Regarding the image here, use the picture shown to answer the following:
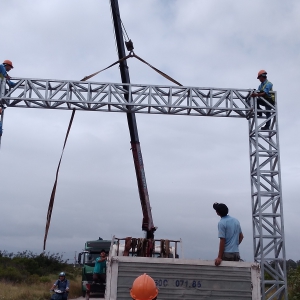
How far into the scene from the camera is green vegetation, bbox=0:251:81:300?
18750 millimetres

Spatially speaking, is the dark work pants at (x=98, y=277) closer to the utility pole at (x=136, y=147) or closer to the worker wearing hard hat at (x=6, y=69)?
the utility pole at (x=136, y=147)

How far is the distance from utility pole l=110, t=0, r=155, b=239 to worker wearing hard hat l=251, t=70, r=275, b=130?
13.2ft

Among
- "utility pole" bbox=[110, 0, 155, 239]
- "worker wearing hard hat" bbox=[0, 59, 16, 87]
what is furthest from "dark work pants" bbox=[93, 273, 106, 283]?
"worker wearing hard hat" bbox=[0, 59, 16, 87]

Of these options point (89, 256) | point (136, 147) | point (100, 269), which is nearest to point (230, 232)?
point (100, 269)

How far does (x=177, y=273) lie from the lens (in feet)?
23.2

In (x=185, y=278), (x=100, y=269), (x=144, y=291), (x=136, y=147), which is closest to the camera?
(x=144, y=291)

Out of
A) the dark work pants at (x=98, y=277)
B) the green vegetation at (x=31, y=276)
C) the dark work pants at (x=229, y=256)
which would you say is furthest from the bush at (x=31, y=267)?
the dark work pants at (x=229, y=256)

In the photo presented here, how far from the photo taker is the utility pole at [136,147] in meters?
15.2

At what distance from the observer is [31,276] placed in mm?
26906

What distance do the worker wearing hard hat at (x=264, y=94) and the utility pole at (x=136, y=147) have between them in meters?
4.02

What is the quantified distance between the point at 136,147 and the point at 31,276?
15006mm

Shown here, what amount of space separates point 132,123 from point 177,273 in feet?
29.1

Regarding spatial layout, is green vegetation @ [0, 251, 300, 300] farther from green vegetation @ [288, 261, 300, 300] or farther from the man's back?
the man's back

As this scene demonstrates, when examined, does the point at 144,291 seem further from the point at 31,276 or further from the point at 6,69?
the point at 31,276
